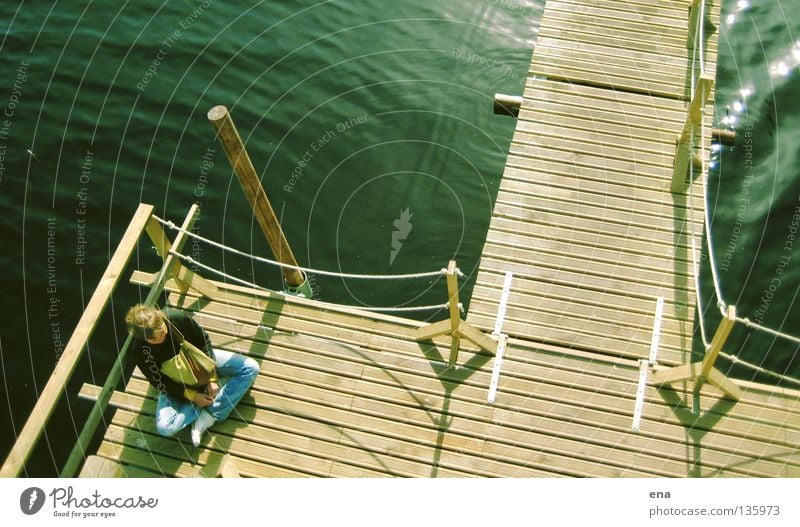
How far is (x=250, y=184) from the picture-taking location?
5.76 meters

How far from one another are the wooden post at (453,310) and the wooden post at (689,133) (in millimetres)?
2462

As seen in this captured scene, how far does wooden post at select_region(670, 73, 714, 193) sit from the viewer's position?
6.00m

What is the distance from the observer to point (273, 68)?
915cm

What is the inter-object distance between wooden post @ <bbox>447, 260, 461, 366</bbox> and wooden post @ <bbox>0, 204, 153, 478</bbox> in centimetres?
229

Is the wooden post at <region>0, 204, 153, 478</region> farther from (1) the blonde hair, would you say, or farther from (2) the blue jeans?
(2) the blue jeans

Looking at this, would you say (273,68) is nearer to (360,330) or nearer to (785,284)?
(360,330)

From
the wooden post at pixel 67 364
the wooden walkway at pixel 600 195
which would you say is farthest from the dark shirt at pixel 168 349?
the wooden walkway at pixel 600 195

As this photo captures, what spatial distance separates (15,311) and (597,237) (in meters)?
5.91

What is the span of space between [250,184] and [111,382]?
1.81 meters

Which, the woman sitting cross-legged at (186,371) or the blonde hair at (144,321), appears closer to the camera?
the blonde hair at (144,321)

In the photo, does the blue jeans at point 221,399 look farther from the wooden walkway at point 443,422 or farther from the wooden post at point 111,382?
the wooden post at point 111,382

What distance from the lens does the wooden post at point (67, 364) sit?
4.43 m

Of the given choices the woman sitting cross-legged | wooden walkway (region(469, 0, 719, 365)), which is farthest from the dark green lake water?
the woman sitting cross-legged
